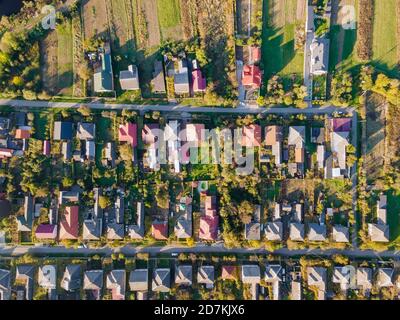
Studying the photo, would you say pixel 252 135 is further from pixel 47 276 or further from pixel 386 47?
pixel 47 276

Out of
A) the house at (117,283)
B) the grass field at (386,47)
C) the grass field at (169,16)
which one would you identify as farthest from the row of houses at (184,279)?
the grass field at (169,16)

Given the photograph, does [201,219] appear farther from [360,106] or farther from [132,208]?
[360,106]

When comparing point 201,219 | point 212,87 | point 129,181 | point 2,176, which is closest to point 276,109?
point 212,87

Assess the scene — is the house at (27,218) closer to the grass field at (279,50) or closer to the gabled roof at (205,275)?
the gabled roof at (205,275)

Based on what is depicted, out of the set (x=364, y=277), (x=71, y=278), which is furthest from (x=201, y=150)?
(x=364, y=277)

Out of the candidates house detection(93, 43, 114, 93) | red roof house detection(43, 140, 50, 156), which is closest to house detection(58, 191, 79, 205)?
red roof house detection(43, 140, 50, 156)
